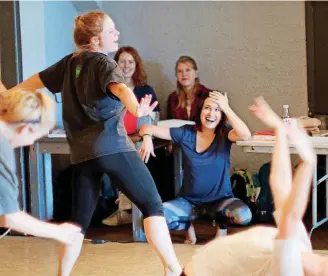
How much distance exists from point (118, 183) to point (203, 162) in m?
0.92

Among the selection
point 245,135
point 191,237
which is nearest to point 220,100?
point 245,135

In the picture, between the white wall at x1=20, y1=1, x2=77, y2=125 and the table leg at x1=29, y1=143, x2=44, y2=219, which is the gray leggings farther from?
the white wall at x1=20, y1=1, x2=77, y2=125

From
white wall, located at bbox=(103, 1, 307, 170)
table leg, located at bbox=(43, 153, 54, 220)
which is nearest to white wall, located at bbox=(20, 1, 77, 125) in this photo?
white wall, located at bbox=(103, 1, 307, 170)

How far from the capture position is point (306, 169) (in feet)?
4.71

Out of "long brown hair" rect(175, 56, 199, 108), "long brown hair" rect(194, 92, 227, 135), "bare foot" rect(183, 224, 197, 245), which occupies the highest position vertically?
"long brown hair" rect(175, 56, 199, 108)

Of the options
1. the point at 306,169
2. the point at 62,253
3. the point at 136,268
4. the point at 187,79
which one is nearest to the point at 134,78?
the point at 187,79

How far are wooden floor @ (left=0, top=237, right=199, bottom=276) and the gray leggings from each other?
153mm

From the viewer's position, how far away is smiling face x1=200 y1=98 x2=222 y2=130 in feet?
10.3

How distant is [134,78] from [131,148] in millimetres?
1640

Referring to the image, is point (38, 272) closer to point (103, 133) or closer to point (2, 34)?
point (103, 133)

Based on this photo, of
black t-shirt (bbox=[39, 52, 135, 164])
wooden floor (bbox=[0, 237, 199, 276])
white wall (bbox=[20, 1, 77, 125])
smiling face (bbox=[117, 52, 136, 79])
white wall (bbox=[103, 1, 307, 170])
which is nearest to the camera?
black t-shirt (bbox=[39, 52, 135, 164])

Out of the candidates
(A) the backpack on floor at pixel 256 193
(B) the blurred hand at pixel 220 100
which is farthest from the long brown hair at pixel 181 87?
(B) the blurred hand at pixel 220 100

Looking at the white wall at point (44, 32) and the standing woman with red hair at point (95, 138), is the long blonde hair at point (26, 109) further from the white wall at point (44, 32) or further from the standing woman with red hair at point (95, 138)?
the white wall at point (44, 32)

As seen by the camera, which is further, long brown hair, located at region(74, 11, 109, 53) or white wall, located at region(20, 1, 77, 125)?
white wall, located at region(20, 1, 77, 125)
